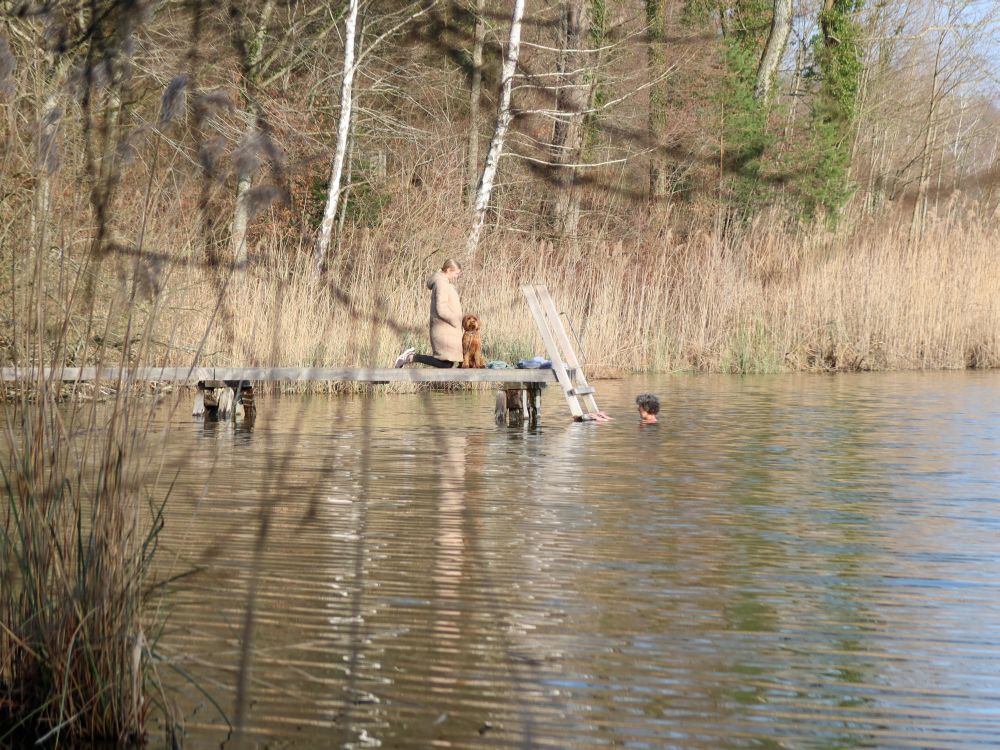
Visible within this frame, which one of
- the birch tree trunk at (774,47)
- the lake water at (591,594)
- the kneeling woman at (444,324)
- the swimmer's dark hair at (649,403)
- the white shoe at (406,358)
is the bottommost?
the lake water at (591,594)

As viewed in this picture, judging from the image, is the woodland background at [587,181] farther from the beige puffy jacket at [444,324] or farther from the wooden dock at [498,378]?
the wooden dock at [498,378]

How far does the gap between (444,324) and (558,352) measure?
42.3 inches

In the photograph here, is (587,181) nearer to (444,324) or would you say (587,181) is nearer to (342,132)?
(342,132)

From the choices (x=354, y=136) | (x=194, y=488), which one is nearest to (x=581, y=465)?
(x=194, y=488)

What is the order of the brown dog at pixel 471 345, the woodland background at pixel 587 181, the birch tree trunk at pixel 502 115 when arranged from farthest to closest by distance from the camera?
the birch tree trunk at pixel 502 115
the woodland background at pixel 587 181
the brown dog at pixel 471 345

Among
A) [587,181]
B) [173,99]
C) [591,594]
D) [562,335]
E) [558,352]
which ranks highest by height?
[587,181]

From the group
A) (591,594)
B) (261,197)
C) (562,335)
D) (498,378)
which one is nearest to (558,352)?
(562,335)

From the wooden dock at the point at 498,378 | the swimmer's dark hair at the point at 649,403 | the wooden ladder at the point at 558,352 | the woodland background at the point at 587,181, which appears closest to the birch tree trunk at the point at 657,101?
the woodland background at the point at 587,181

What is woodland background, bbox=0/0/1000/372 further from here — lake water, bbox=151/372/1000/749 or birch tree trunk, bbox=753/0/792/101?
lake water, bbox=151/372/1000/749

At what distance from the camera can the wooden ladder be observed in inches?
489

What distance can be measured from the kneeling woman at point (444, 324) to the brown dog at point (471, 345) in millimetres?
323

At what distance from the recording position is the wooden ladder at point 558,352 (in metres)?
12.4

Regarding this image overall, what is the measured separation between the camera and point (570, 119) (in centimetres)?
2595

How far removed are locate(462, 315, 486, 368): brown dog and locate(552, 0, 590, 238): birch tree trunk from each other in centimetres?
1252
